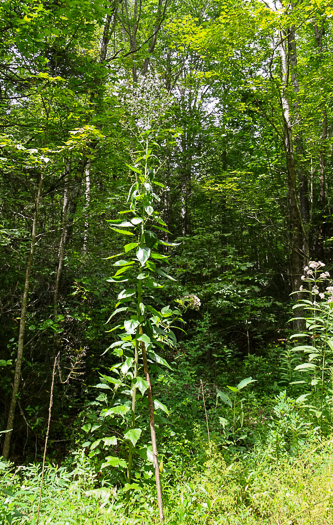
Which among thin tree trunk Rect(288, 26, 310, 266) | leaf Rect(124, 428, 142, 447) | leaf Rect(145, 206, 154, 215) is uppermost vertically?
thin tree trunk Rect(288, 26, 310, 266)

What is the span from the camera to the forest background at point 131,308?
1.85 meters

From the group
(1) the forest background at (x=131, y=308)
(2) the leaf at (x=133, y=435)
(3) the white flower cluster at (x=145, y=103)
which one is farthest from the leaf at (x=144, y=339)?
(3) the white flower cluster at (x=145, y=103)

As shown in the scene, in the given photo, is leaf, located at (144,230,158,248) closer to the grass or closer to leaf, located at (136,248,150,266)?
leaf, located at (136,248,150,266)

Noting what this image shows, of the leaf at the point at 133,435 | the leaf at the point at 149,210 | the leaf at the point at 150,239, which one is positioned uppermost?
the leaf at the point at 149,210

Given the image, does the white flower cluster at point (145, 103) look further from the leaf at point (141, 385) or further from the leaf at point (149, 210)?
the leaf at point (141, 385)

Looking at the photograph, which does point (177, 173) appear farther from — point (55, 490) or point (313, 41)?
point (55, 490)

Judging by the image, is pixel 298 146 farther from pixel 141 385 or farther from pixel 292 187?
pixel 141 385

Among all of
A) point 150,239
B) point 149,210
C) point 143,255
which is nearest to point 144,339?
point 143,255

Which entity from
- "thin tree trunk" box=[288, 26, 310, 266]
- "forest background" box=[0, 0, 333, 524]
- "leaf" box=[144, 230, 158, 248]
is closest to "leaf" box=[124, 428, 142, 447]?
"forest background" box=[0, 0, 333, 524]

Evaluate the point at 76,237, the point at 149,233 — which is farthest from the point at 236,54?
the point at 149,233

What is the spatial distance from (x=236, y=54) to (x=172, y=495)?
6466mm

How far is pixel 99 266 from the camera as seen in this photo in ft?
16.2

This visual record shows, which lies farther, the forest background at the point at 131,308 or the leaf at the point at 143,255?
the forest background at the point at 131,308

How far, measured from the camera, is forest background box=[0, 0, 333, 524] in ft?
6.06
